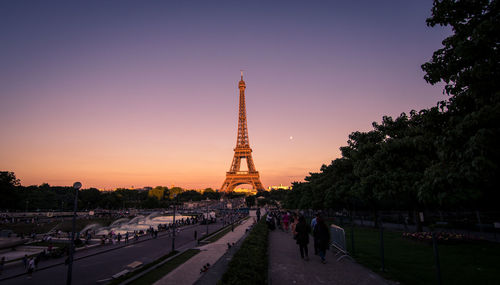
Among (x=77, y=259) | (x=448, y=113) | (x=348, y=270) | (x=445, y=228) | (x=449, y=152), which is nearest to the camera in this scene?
(x=449, y=152)

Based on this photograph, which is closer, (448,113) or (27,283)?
(448,113)

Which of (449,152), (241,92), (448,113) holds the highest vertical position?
(241,92)

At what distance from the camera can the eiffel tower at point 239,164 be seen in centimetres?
10219

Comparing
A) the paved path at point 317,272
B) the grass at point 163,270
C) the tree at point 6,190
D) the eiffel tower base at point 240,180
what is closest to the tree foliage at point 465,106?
the paved path at point 317,272

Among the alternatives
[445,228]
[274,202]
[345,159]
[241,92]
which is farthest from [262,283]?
[274,202]

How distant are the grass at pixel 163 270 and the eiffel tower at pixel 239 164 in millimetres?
81876

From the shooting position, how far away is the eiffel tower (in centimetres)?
10219

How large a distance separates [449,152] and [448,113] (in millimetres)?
2055

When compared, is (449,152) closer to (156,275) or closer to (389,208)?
(156,275)

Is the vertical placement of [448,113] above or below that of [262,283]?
above

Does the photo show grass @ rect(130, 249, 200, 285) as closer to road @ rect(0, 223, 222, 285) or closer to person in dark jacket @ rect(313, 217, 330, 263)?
road @ rect(0, 223, 222, 285)

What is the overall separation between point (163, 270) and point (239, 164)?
93396 millimetres

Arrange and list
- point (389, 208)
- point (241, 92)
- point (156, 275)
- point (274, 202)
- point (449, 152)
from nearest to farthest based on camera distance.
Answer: point (449, 152) < point (156, 275) < point (389, 208) < point (241, 92) < point (274, 202)

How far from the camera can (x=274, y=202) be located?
133m
